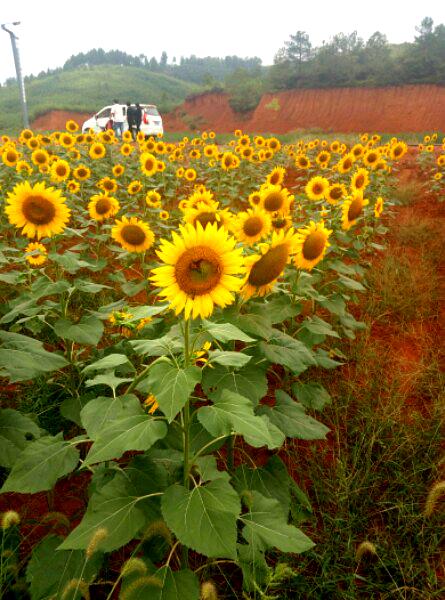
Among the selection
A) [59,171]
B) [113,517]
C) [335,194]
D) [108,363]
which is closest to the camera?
[113,517]

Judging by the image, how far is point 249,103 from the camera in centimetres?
4494

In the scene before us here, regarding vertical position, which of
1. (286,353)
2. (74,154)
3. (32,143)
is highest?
(32,143)

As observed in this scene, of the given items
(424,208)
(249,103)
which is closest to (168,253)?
(424,208)

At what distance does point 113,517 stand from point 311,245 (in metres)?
1.96

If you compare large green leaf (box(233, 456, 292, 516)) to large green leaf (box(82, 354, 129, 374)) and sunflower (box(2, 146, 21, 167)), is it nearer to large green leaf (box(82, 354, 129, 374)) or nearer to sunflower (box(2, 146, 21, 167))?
large green leaf (box(82, 354, 129, 374))

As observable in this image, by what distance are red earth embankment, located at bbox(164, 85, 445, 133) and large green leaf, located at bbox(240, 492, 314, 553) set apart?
131 feet

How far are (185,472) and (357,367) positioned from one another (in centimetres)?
201

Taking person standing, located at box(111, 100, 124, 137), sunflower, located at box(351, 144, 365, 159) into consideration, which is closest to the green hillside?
person standing, located at box(111, 100, 124, 137)

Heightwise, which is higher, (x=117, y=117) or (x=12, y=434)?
(x=117, y=117)

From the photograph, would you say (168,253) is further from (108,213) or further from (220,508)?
(108,213)

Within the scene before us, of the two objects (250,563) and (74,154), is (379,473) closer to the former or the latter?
(250,563)

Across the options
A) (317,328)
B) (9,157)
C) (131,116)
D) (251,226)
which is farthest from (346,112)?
(317,328)

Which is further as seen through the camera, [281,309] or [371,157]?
[371,157]

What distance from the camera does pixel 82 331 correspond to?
261 cm
